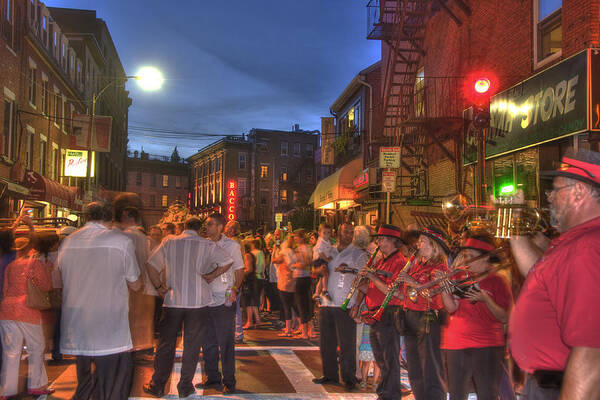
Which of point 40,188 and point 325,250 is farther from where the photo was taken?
point 40,188

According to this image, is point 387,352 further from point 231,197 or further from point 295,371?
point 231,197

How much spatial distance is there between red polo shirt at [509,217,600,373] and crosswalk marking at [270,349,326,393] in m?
4.94

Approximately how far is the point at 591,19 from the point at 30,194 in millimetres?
19950

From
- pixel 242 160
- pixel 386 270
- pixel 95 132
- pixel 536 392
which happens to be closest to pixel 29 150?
pixel 95 132

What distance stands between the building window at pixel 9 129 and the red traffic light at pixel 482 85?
17395 millimetres

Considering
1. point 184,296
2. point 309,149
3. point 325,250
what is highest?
point 309,149

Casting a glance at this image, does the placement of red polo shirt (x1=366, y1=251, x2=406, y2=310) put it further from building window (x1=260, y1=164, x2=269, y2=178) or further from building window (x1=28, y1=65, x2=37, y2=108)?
building window (x1=260, y1=164, x2=269, y2=178)

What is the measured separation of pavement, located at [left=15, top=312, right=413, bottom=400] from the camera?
691 centimetres

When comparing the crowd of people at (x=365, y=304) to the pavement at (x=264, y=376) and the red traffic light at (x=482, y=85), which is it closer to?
the pavement at (x=264, y=376)

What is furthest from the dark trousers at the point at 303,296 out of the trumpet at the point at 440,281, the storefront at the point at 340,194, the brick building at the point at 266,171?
the brick building at the point at 266,171

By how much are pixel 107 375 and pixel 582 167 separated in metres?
3.97

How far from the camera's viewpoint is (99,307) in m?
4.65

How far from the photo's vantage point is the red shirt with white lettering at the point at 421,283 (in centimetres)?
553

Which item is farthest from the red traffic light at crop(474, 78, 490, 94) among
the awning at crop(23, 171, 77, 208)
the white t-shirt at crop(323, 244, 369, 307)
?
the awning at crop(23, 171, 77, 208)
